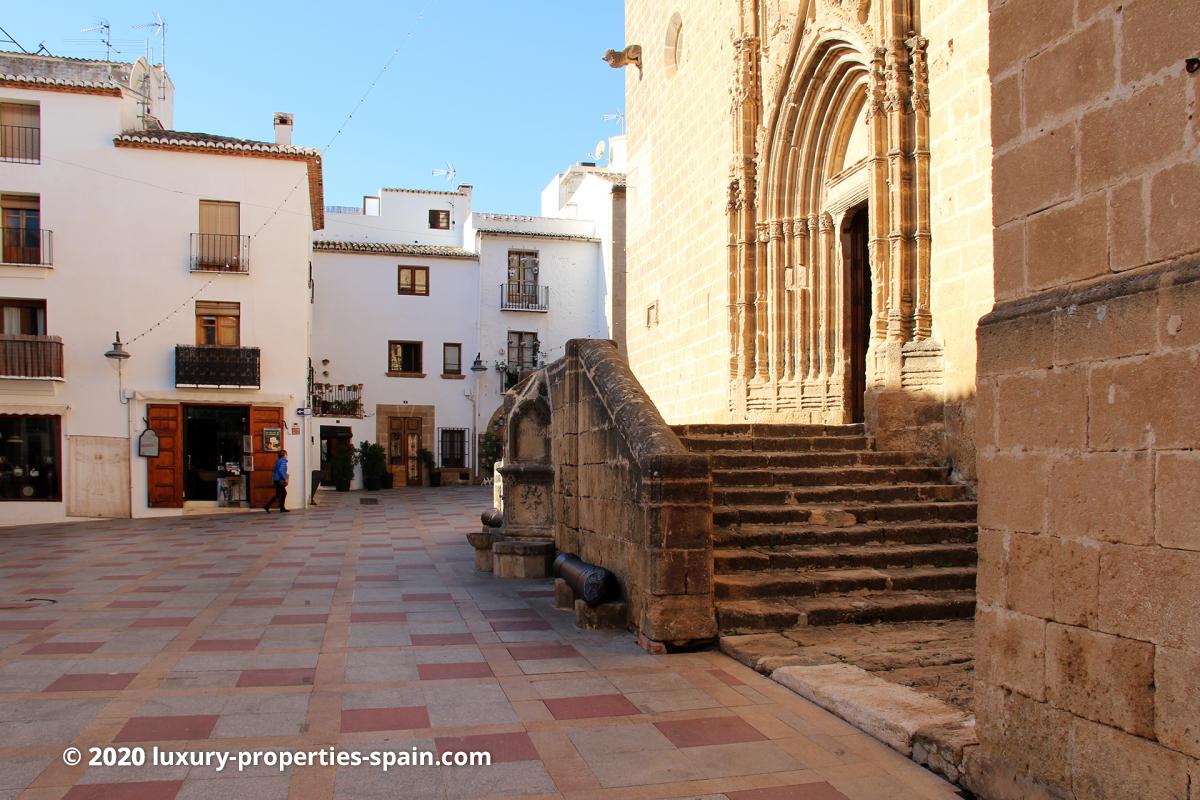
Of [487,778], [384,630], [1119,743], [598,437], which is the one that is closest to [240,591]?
[384,630]

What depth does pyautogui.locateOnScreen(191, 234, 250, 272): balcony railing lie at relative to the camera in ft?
67.6

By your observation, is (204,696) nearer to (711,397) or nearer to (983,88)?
(983,88)

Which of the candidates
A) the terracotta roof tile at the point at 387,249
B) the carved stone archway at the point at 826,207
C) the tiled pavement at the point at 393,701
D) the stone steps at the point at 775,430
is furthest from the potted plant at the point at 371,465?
the stone steps at the point at 775,430

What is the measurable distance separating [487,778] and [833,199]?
9279 millimetres

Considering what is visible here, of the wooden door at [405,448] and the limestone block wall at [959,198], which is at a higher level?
the limestone block wall at [959,198]

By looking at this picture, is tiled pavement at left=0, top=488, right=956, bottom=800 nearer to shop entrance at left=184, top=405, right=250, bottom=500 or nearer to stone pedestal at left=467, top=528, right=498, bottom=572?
stone pedestal at left=467, top=528, right=498, bottom=572

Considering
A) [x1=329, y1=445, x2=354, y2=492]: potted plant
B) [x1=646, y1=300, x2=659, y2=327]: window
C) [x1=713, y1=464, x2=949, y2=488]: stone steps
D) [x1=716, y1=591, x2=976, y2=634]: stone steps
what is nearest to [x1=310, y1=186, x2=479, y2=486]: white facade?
[x1=329, y1=445, x2=354, y2=492]: potted plant

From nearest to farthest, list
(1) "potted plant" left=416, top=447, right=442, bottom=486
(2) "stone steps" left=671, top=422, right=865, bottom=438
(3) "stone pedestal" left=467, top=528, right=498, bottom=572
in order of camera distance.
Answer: (2) "stone steps" left=671, top=422, right=865, bottom=438
(3) "stone pedestal" left=467, top=528, right=498, bottom=572
(1) "potted plant" left=416, top=447, right=442, bottom=486

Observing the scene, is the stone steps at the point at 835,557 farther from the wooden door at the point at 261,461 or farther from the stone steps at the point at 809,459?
the wooden door at the point at 261,461

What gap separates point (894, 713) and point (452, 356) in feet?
94.8

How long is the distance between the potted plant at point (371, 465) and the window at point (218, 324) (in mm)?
9151

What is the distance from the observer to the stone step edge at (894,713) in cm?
358

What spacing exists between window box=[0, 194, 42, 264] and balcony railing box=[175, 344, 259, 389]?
357 centimetres

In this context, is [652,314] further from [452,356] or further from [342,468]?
[452,356]
